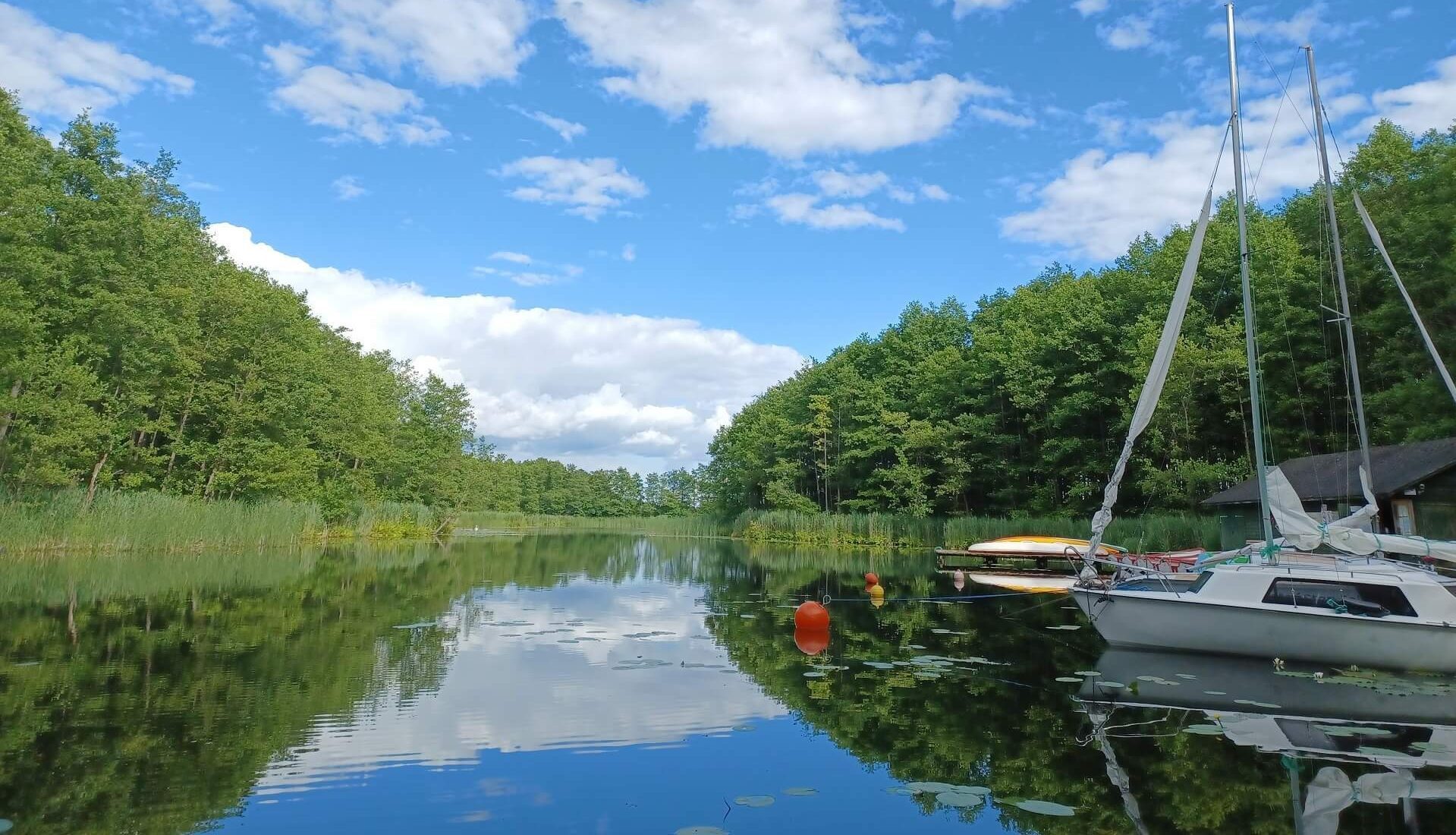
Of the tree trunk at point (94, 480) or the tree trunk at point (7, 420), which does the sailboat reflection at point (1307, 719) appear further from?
the tree trunk at point (94, 480)

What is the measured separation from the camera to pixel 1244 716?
29.9 ft

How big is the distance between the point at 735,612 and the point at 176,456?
33045mm

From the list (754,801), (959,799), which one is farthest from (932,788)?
(754,801)

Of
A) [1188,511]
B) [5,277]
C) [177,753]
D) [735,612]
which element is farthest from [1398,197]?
[5,277]

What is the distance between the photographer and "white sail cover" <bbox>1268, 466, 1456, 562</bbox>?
12742 mm

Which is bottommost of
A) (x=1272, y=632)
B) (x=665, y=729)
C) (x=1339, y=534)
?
(x=665, y=729)

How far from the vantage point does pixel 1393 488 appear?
69.6ft

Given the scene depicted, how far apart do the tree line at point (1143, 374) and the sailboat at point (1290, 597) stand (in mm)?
8316

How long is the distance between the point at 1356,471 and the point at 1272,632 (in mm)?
14256

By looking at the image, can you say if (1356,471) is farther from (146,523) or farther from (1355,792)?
(146,523)

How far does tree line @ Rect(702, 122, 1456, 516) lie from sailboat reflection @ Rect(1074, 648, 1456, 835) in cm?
1177

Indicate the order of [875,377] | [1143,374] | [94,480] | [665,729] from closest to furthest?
[665,729]
[94,480]
[1143,374]
[875,377]

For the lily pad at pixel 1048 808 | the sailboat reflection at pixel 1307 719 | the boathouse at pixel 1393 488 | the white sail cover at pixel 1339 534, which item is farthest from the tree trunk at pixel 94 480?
the boathouse at pixel 1393 488

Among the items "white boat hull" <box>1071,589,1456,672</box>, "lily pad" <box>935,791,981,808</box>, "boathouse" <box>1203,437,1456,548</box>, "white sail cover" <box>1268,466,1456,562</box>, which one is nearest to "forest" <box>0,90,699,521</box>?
"lily pad" <box>935,791,981,808</box>
